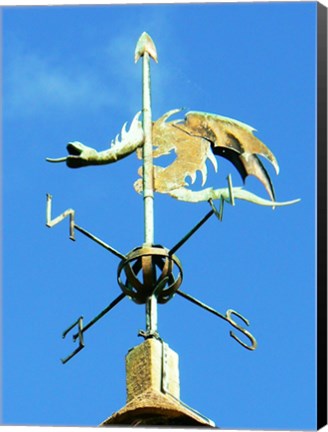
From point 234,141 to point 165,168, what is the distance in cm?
72

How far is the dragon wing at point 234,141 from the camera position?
1959 centimetres

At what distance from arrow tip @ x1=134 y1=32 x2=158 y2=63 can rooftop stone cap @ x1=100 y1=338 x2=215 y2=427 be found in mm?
3380

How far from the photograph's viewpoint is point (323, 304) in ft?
56.1

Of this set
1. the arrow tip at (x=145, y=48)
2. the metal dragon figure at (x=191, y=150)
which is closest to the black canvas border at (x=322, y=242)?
the metal dragon figure at (x=191, y=150)

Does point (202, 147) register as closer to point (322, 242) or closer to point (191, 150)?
point (191, 150)

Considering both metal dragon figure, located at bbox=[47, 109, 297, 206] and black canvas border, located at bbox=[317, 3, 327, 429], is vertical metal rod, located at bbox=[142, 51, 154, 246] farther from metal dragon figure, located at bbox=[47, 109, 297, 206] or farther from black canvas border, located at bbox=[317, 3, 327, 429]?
black canvas border, located at bbox=[317, 3, 327, 429]

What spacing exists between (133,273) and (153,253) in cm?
26

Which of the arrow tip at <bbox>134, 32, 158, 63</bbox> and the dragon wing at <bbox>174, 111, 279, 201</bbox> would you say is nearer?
the dragon wing at <bbox>174, 111, 279, 201</bbox>

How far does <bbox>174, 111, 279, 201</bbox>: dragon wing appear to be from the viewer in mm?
19594

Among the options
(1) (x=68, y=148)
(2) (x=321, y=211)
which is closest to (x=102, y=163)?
(1) (x=68, y=148)

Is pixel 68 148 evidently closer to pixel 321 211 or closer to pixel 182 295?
pixel 182 295

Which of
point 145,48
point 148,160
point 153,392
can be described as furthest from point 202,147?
point 153,392

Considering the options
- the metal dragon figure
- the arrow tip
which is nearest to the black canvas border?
the metal dragon figure

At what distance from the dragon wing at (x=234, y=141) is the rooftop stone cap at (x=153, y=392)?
207cm
